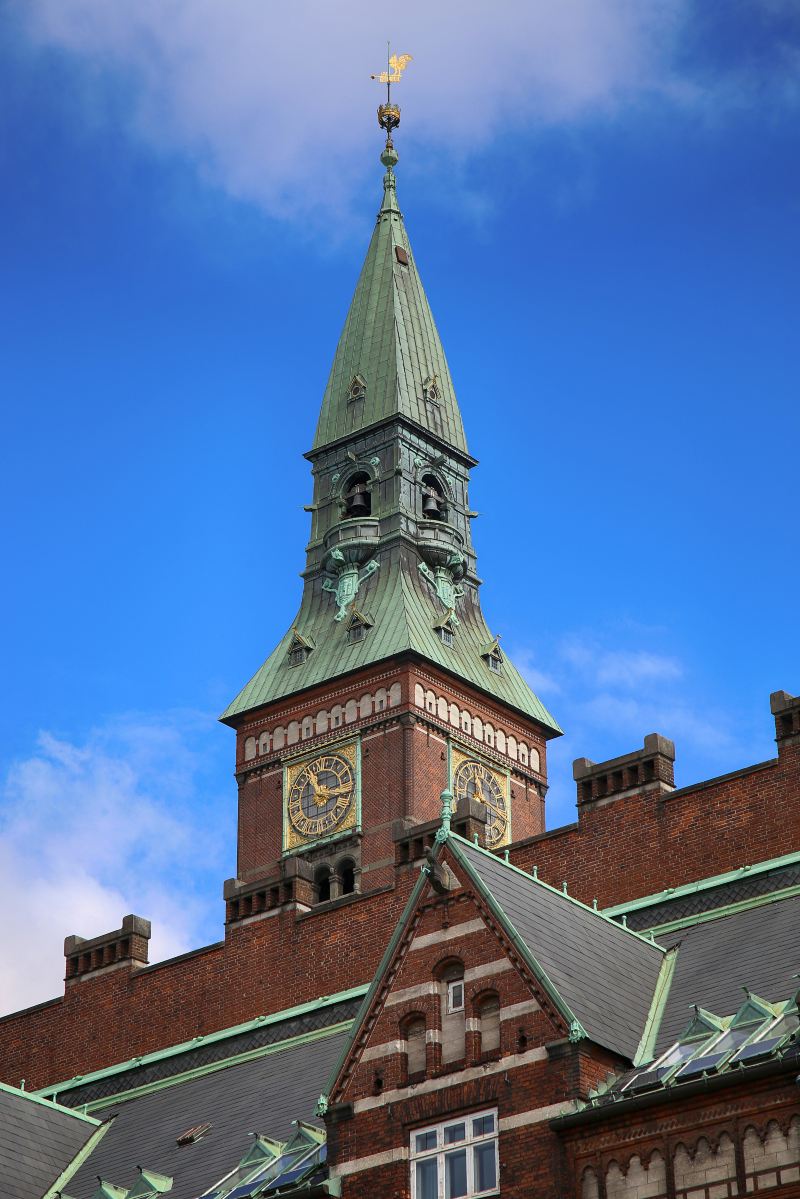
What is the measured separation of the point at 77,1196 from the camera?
4925cm

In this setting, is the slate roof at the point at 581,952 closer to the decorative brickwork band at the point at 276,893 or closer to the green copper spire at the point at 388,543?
the decorative brickwork band at the point at 276,893

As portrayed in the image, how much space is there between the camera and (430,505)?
9969 cm

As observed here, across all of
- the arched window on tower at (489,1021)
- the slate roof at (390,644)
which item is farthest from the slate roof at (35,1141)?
the slate roof at (390,644)

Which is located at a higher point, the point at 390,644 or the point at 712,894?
the point at 390,644

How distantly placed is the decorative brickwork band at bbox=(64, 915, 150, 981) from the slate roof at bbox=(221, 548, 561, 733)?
30.2m

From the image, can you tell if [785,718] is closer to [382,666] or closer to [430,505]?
[382,666]

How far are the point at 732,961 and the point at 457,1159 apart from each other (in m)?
6.81

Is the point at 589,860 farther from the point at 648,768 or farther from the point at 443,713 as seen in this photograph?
the point at 443,713

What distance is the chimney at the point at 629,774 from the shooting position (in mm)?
57188

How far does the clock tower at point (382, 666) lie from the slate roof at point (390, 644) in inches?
3.0

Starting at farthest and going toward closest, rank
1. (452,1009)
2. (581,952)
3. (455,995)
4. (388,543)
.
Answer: (388,543) → (581,952) → (455,995) → (452,1009)

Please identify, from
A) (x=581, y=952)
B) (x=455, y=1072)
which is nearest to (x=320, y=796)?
(x=581, y=952)

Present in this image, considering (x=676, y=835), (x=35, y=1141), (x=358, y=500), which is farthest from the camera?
(x=358, y=500)

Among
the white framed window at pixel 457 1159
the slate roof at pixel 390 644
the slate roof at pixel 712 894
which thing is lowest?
the white framed window at pixel 457 1159
